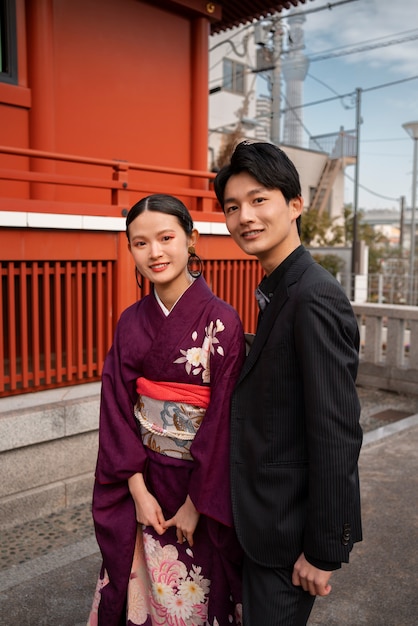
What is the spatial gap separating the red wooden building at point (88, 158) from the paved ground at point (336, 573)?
1180 millimetres

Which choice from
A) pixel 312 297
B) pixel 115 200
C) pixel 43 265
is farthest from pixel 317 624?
pixel 115 200

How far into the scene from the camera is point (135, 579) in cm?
202

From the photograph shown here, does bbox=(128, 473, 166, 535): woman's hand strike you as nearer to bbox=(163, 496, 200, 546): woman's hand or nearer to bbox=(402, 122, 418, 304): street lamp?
bbox=(163, 496, 200, 546): woman's hand

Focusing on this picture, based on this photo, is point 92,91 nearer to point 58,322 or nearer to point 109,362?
point 58,322

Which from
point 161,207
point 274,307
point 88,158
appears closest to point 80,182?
point 88,158

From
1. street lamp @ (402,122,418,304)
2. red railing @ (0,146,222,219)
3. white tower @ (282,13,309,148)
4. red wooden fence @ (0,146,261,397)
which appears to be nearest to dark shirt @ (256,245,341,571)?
red wooden fence @ (0,146,261,397)

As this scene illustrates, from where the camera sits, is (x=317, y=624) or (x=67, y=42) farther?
(x=67, y=42)

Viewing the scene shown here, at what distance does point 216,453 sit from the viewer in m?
1.76

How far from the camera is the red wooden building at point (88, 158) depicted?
4.48 metres

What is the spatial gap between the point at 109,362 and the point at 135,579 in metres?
0.81

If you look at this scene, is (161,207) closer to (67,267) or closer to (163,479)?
(163,479)

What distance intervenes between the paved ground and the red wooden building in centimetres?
118

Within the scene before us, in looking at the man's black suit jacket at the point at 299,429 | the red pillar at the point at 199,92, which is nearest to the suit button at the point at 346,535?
the man's black suit jacket at the point at 299,429

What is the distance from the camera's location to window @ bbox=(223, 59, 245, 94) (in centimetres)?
2430
